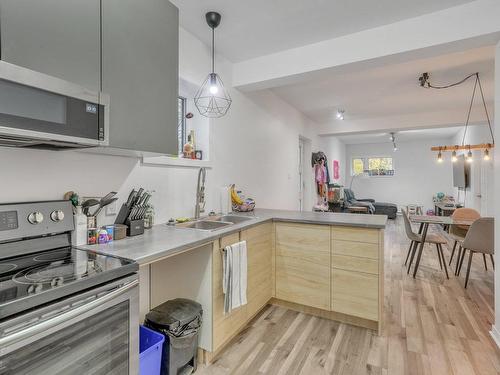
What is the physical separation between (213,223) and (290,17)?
5.96ft

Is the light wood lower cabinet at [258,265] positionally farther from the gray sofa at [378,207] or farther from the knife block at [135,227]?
the gray sofa at [378,207]

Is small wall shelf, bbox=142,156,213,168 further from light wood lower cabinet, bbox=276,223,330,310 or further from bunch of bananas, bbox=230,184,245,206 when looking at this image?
light wood lower cabinet, bbox=276,223,330,310

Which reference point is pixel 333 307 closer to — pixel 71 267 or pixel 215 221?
pixel 215 221

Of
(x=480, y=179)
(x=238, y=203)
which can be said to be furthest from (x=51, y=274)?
(x=480, y=179)

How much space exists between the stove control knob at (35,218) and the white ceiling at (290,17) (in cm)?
172

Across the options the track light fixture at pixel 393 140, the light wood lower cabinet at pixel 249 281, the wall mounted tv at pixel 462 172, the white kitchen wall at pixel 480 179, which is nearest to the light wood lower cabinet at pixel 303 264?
the light wood lower cabinet at pixel 249 281

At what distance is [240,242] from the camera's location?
2.03 metres

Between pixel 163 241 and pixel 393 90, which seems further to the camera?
pixel 393 90

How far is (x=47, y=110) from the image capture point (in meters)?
1.07

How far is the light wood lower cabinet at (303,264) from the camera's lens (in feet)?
7.73

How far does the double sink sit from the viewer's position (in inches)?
89.2

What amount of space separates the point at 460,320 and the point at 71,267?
2977mm

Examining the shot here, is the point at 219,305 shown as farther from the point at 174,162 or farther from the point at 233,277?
the point at 174,162

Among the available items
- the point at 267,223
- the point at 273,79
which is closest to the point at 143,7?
the point at 273,79
